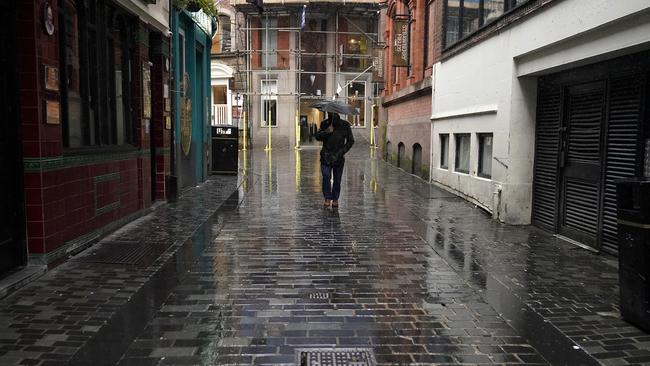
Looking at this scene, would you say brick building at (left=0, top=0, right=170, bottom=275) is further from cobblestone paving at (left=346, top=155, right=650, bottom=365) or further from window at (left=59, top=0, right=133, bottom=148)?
cobblestone paving at (left=346, top=155, right=650, bottom=365)

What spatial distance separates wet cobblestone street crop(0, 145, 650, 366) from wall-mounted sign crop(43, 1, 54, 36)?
97.8 inches

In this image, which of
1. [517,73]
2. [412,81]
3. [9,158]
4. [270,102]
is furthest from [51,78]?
[270,102]

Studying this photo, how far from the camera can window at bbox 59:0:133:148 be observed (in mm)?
6578

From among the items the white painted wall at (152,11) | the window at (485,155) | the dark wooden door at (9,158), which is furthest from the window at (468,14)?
the dark wooden door at (9,158)

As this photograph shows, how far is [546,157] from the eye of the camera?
8.73 m

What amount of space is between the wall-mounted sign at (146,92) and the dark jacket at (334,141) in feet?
9.93

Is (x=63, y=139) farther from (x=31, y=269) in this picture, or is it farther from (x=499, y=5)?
(x=499, y=5)

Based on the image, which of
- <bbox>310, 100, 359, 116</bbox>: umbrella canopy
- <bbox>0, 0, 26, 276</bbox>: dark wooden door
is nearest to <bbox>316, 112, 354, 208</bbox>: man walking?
<bbox>310, 100, 359, 116</bbox>: umbrella canopy

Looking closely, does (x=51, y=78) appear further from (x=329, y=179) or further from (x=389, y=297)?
(x=329, y=179)

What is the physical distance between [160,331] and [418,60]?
14.4 m

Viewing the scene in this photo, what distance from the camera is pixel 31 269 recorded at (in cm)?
560

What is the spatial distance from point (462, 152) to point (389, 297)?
A: 8.25 metres

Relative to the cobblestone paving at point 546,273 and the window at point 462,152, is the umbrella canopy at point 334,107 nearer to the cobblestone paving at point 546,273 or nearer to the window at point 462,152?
the cobblestone paving at point 546,273

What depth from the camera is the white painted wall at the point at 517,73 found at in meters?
6.45
